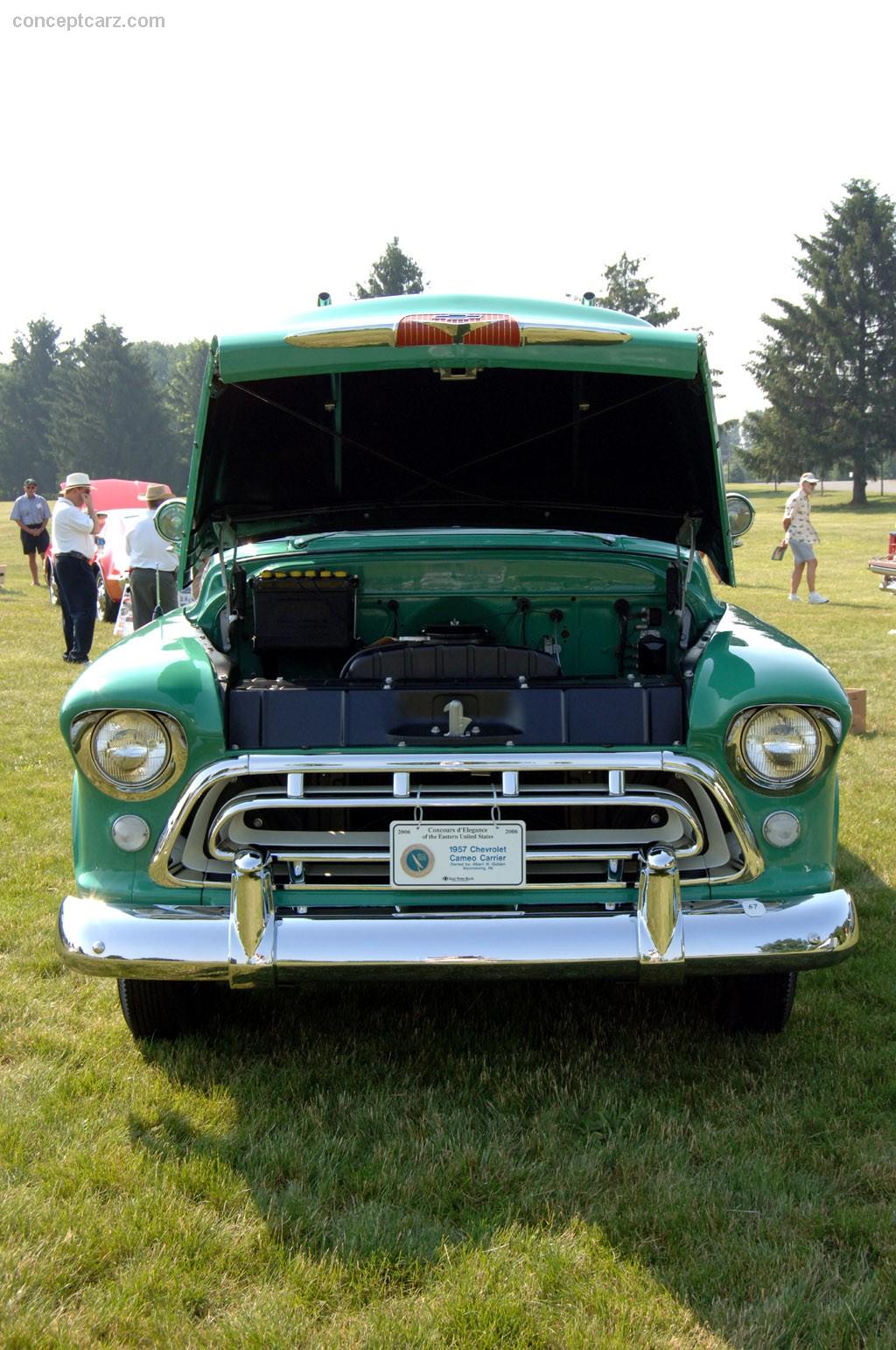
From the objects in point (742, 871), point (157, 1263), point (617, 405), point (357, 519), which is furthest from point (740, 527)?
point (157, 1263)

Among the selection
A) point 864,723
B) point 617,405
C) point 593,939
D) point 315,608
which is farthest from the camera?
point 864,723

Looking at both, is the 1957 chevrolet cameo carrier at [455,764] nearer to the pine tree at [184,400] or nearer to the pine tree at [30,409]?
the pine tree at [184,400]

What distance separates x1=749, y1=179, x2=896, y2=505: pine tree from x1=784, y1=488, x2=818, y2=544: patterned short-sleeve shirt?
31412 millimetres

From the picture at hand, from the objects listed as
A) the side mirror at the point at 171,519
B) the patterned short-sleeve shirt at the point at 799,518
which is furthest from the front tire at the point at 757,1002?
the patterned short-sleeve shirt at the point at 799,518

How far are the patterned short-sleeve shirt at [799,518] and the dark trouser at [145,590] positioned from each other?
729cm

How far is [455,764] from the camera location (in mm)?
2750

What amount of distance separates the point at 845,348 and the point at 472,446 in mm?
43261

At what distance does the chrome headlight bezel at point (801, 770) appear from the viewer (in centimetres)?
285

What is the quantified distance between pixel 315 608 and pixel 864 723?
14.9 ft

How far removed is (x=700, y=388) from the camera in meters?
3.70

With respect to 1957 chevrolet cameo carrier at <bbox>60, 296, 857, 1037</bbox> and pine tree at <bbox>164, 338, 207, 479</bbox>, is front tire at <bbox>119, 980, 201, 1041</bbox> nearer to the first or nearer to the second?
1957 chevrolet cameo carrier at <bbox>60, 296, 857, 1037</bbox>

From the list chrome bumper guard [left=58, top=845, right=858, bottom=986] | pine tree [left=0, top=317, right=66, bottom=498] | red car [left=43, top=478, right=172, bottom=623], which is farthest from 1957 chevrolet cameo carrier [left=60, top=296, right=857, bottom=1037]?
pine tree [left=0, top=317, right=66, bottom=498]

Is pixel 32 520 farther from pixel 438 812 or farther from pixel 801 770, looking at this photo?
pixel 801 770

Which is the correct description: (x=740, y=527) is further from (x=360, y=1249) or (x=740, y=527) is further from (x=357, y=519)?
(x=360, y=1249)
